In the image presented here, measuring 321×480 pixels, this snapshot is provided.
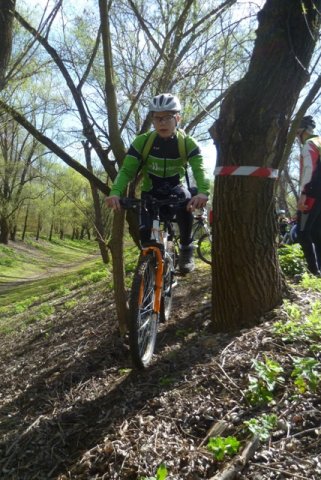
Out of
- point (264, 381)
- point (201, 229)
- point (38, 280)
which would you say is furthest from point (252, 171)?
point (38, 280)

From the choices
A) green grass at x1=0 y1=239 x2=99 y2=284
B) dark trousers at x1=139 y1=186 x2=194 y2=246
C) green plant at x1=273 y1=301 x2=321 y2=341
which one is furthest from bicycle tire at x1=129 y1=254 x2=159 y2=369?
green grass at x1=0 y1=239 x2=99 y2=284

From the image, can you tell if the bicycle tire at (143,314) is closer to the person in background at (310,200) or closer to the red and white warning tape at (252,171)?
the red and white warning tape at (252,171)

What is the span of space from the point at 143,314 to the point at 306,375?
154 centimetres

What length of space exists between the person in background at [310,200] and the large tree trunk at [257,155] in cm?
175

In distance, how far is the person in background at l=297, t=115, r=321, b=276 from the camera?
5496mm

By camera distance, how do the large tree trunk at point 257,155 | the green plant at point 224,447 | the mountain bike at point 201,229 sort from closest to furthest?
the green plant at point 224,447, the large tree trunk at point 257,155, the mountain bike at point 201,229

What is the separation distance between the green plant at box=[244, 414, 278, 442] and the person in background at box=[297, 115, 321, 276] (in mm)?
3338

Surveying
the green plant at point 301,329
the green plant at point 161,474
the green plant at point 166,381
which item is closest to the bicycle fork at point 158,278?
the green plant at point 166,381

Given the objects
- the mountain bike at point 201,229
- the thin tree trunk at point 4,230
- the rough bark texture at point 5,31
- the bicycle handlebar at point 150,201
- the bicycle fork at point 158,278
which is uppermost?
the rough bark texture at point 5,31

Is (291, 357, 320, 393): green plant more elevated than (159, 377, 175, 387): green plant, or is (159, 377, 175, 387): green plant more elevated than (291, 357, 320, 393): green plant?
(291, 357, 320, 393): green plant

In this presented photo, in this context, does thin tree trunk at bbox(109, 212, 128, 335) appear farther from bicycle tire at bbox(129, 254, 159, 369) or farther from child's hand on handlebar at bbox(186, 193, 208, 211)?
child's hand on handlebar at bbox(186, 193, 208, 211)

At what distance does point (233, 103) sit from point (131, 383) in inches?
101

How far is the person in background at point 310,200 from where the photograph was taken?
5496 mm

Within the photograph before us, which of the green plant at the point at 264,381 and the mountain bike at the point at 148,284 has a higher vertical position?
the mountain bike at the point at 148,284
